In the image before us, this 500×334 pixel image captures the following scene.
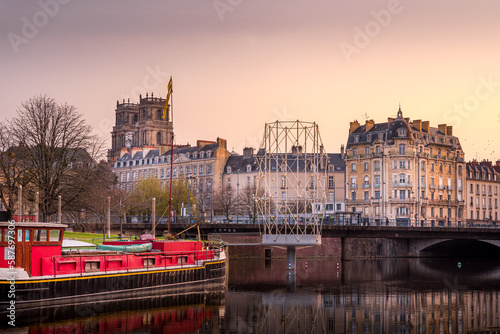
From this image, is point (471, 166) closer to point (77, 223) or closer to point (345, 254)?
point (345, 254)

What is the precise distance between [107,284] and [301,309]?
1121 centimetres

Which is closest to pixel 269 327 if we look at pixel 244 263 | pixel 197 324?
pixel 197 324

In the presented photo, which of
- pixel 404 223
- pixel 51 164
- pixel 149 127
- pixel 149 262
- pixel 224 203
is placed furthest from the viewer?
pixel 149 127

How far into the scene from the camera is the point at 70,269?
130 ft

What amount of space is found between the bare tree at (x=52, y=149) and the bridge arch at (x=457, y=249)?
162 feet

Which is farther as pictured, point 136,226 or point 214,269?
point 136,226

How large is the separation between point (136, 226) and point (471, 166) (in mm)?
69555

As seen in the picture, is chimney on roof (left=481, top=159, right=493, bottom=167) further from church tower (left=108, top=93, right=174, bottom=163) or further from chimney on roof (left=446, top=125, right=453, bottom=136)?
church tower (left=108, top=93, right=174, bottom=163)

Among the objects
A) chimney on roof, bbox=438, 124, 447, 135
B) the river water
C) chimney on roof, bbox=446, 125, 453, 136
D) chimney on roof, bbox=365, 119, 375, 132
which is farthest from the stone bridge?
chimney on roof, bbox=446, 125, 453, 136

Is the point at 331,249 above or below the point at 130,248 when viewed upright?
below

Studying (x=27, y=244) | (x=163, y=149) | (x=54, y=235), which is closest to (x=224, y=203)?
(x=163, y=149)

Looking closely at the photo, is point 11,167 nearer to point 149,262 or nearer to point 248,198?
point 149,262

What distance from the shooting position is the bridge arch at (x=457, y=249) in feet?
315

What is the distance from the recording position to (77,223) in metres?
65.5
